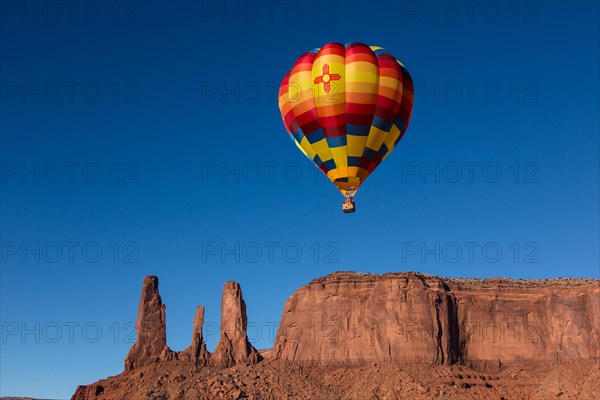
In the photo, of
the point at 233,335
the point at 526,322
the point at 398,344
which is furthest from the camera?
the point at 526,322

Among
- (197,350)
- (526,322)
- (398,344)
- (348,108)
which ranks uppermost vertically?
(526,322)

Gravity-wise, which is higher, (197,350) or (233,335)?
(233,335)

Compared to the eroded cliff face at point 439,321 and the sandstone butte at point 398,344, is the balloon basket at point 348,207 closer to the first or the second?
the sandstone butte at point 398,344

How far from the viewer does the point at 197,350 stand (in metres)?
112

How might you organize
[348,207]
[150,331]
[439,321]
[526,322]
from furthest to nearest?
[526,322], [439,321], [150,331], [348,207]

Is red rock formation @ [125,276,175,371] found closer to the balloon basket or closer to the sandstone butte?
the sandstone butte

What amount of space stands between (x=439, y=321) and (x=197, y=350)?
3576 cm

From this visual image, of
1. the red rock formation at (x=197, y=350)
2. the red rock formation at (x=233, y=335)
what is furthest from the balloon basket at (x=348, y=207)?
the red rock formation at (x=233, y=335)

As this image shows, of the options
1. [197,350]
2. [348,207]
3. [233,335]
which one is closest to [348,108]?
[348,207]

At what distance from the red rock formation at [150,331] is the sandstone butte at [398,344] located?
13 centimetres

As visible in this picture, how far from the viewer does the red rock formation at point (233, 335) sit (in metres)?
113

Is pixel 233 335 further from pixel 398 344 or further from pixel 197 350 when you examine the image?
pixel 398 344

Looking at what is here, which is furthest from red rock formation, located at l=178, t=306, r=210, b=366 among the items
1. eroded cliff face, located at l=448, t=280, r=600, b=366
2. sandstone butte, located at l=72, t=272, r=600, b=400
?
eroded cliff face, located at l=448, t=280, r=600, b=366

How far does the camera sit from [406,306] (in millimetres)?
126312
